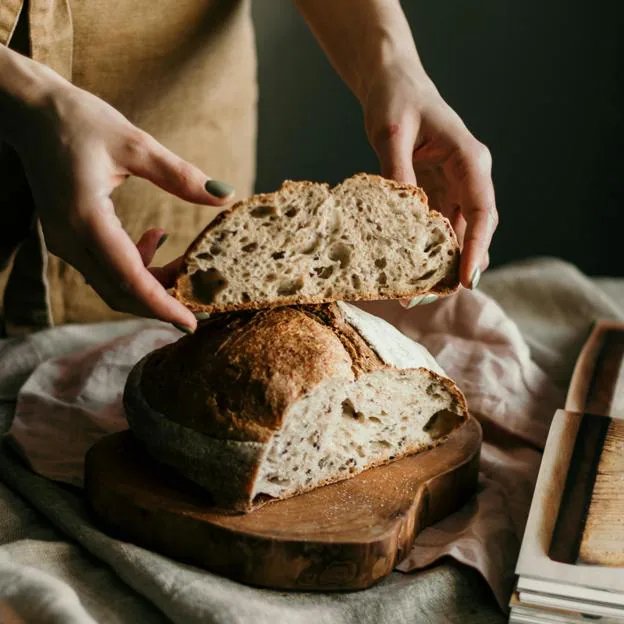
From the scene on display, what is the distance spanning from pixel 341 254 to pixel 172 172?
29 cm

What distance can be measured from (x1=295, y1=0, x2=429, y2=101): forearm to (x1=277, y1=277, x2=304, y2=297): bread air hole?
51cm

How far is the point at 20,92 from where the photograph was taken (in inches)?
51.5

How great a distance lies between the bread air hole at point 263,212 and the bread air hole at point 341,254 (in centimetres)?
10

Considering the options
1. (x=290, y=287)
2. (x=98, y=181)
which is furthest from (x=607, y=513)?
(x=98, y=181)

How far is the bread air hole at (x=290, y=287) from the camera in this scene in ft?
4.53

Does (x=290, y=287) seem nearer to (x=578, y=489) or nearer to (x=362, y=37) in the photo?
(x=578, y=489)

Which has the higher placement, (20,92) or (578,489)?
(20,92)

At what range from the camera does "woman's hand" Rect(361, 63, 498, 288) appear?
155cm

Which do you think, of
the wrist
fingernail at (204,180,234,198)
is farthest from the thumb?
the wrist

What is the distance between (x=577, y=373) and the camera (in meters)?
1.84

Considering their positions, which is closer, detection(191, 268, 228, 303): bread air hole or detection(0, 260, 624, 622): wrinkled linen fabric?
detection(0, 260, 624, 622): wrinkled linen fabric

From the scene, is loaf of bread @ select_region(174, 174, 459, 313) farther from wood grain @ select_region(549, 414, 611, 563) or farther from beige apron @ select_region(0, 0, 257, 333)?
beige apron @ select_region(0, 0, 257, 333)

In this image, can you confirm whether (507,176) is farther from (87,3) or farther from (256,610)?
(256,610)

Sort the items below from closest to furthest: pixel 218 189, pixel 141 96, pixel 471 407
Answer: pixel 218 189 < pixel 471 407 < pixel 141 96
